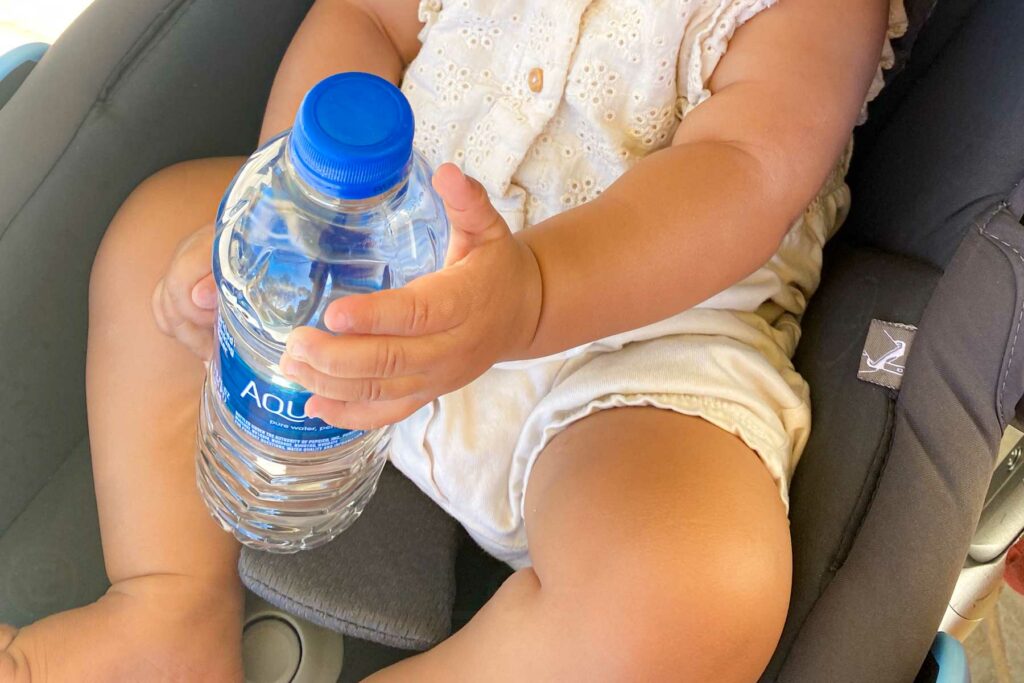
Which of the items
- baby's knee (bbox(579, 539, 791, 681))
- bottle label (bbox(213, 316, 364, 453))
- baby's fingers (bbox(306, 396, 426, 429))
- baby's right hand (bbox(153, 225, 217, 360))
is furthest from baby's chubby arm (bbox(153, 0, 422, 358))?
baby's knee (bbox(579, 539, 791, 681))

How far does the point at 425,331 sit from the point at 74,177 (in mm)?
488

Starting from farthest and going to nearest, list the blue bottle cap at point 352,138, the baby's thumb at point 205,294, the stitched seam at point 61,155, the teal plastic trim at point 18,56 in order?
the teal plastic trim at point 18,56
the stitched seam at point 61,155
the baby's thumb at point 205,294
the blue bottle cap at point 352,138

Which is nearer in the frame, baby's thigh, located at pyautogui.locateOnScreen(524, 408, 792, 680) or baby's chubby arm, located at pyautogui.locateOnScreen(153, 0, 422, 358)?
baby's thigh, located at pyautogui.locateOnScreen(524, 408, 792, 680)

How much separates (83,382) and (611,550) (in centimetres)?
56

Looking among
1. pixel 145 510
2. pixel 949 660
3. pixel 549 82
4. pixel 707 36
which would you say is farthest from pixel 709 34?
pixel 145 510

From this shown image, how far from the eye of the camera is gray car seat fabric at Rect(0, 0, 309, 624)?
754mm

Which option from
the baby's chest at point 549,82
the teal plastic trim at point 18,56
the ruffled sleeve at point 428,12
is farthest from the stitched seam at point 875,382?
the teal plastic trim at point 18,56

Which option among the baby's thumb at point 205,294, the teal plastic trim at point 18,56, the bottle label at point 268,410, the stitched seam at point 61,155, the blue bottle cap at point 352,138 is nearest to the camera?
the blue bottle cap at point 352,138

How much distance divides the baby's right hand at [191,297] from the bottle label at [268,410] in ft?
0.27

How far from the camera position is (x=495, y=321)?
49 cm

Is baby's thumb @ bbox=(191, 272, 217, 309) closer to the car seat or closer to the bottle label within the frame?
the bottle label

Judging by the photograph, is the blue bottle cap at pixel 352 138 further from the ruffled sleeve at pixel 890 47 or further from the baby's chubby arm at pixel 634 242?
the ruffled sleeve at pixel 890 47

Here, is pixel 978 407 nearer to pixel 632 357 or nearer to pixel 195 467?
pixel 632 357

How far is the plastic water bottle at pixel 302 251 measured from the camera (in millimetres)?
402
